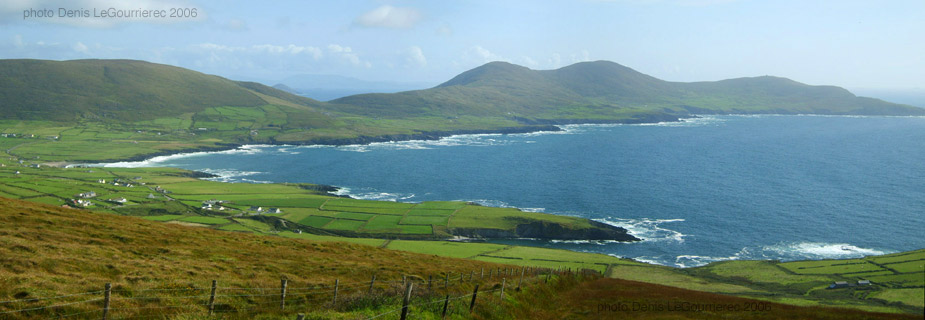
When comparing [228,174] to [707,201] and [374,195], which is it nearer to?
[374,195]

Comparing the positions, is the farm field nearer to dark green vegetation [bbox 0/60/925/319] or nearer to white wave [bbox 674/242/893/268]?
dark green vegetation [bbox 0/60/925/319]

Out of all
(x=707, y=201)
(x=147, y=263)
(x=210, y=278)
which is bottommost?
(x=707, y=201)

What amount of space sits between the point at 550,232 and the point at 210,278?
9044cm

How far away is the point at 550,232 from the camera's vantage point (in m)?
117

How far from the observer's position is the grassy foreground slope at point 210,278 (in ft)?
79.3

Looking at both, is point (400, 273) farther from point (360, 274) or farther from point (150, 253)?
point (150, 253)

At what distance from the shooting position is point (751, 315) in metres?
23.8

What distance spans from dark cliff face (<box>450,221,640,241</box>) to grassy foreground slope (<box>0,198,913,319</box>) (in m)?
55.6

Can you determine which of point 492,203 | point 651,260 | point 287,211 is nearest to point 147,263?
point 651,260

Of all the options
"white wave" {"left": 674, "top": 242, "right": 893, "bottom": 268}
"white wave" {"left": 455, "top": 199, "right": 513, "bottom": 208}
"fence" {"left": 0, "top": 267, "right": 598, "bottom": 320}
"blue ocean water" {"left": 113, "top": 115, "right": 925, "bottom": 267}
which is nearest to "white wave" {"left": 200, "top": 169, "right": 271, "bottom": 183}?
"blue ocean water" {"left": 113, "top": 115, "right": 925, "bottom": 267}

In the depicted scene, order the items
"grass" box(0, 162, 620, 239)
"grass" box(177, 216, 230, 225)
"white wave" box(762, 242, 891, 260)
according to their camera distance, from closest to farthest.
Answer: "white wave" box(762, 242, 891, 260), "grass" box(177, 216, 230, 225), "grass" box(0, 162, 620, 239)

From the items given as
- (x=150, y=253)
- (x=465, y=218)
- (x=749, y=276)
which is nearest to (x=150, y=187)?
(x=465, y=218)

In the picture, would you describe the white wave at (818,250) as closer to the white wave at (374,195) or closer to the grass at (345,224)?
the grass at (345,224)

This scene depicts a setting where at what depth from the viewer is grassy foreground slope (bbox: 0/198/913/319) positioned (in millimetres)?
24156
